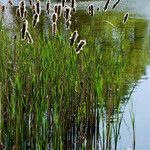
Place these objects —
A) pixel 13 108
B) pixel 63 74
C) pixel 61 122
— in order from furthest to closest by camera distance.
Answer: pixel 63 74, pixel 61 122, pixel 13 108

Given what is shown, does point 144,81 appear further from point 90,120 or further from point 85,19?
point 85,19

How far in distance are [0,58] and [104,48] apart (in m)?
4.58

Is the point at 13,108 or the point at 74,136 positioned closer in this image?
the point at 13,108

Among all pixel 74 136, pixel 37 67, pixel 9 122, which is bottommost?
pixel 74 136

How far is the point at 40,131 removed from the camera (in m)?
3.25

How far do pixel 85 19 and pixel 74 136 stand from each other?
1040cm

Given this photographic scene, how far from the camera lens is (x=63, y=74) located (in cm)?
383

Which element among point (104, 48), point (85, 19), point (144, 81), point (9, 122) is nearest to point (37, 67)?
point (9, 122)

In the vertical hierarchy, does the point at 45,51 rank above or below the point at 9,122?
above

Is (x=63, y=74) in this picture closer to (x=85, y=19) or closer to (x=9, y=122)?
(x=9, y=122)

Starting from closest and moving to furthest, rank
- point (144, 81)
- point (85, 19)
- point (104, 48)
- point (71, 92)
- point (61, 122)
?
point (61, 122) < point (71, 92) < point (144, 81) < point (104, 48) < point (85, 19)

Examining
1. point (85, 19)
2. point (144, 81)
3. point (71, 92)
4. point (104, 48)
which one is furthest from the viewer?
point (85, 19)

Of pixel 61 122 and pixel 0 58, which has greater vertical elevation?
pixel 0 58

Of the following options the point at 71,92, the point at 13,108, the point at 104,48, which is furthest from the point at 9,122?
the point at 104,48
